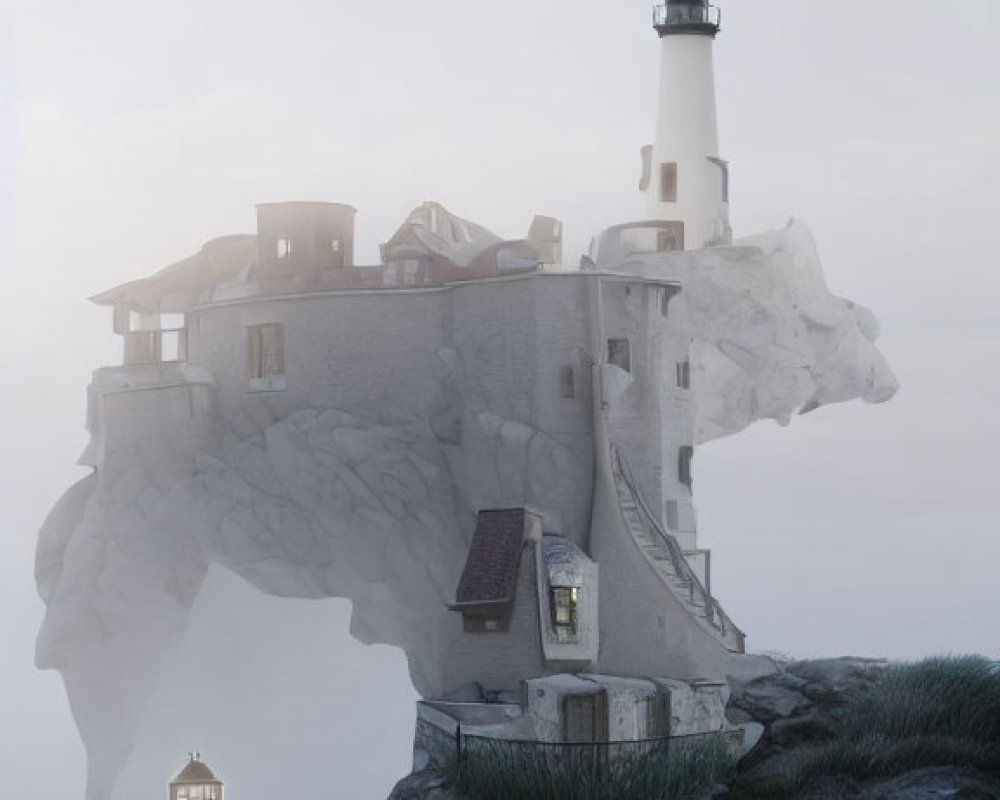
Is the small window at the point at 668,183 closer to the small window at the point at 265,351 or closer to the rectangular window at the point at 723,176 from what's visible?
the rectangular window at the point at 723,176

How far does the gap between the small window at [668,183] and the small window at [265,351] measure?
15.0m

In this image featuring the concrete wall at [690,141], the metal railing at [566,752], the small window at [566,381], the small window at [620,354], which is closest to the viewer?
the metal railing at [566,752]

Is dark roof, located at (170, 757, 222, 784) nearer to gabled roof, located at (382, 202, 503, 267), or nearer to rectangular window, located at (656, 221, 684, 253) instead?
gabled roof, located at (382, 202, 503, 267)

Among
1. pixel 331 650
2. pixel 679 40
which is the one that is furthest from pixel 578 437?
pixel 679 40

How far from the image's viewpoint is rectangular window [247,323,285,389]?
2918 inches

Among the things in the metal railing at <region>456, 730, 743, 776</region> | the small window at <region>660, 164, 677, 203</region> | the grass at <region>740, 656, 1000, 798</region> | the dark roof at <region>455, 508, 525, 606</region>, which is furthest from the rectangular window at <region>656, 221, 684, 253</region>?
the metal railing at <region>456, 730, 743, 776</region>

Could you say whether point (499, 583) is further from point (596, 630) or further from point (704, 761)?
point (704, 761)

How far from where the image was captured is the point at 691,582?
68.4m

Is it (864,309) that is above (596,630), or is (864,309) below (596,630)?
above

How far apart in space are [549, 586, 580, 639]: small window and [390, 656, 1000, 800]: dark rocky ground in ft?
14.6

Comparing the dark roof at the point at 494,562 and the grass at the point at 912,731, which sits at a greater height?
the dark roof at the point at 494,562

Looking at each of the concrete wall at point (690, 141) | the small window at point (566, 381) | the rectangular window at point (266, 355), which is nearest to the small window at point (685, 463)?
the small window at point (566, 381)

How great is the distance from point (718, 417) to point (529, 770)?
25567 mm

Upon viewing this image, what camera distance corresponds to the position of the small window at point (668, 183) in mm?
83250
